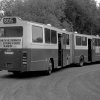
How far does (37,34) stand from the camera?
598 inches

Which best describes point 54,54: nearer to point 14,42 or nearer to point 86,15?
point 14,42

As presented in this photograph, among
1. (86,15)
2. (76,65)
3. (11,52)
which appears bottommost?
(76,65)

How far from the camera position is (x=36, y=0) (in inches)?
1709

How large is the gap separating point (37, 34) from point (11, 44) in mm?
1543

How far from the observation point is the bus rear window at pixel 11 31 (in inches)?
582

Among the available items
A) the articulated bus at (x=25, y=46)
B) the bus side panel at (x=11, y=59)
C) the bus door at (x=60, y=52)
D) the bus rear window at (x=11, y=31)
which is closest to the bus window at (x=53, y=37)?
the articulated bus at (x=25, y=46)

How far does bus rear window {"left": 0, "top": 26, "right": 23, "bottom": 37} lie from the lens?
48.5 ft

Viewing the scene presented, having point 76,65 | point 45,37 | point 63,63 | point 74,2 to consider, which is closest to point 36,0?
point 74,2

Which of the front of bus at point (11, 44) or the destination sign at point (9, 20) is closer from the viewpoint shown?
the front of bus at point (11, 44)

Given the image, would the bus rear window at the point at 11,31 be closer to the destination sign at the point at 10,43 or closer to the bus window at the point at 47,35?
the destination sign at the point at 10,43

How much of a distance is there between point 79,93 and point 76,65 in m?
14.4

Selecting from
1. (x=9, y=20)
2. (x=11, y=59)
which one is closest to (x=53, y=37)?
(x=9, y=20)

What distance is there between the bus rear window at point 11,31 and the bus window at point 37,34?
0.69m

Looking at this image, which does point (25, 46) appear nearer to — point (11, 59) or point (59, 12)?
point (11, 59)
